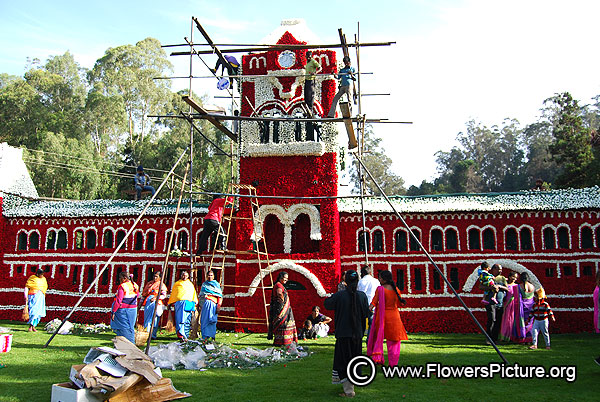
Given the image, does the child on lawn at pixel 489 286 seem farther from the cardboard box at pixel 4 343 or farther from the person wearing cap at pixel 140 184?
the person wearing cap at pixel 140 184

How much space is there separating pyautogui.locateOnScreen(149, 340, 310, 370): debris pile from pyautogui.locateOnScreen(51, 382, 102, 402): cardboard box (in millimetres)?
2924

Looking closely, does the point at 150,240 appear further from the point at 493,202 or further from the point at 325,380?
the point at 493,202

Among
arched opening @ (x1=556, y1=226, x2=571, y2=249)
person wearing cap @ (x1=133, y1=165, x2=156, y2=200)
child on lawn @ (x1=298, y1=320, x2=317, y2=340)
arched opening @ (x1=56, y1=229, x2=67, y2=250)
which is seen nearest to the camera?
child on lawn @ (x1=298, y1=320, x2=317, y2=340)

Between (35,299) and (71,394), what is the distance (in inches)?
420

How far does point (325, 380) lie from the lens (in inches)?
353

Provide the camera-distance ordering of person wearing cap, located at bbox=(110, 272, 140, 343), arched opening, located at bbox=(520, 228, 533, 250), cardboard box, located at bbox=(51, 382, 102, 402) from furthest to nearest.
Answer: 1. arched opening, located at bbox=(520, 228, 533, 250)
2. person wearing cap, located at bbox=(110, 272, 140, 343)
3. cardboard box, located at bbox=(51, 382, 102, 402)

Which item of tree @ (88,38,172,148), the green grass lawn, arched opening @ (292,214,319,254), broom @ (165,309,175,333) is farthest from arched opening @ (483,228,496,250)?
tree @ (88,38,172,148)

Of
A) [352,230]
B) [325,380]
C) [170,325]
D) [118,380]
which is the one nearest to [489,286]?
[352,230]

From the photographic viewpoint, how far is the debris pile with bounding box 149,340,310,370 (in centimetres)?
995

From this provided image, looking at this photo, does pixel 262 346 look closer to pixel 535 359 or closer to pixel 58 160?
pixel 535 359

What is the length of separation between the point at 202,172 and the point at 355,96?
88.6ft

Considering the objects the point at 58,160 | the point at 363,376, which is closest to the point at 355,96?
the point at 363,376

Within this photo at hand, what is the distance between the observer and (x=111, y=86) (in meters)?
47.1

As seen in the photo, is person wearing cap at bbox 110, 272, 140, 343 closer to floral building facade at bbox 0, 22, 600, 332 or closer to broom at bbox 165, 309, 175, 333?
broom at bbox 165, 309, 175, 333
